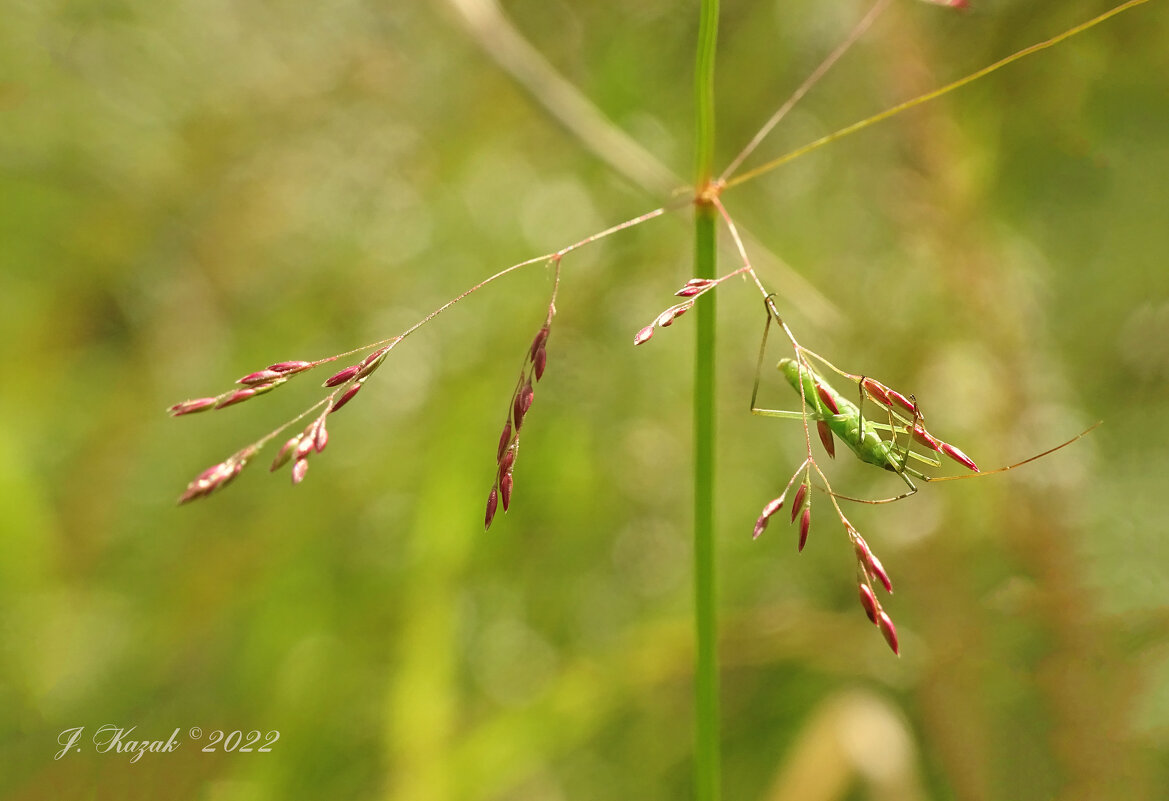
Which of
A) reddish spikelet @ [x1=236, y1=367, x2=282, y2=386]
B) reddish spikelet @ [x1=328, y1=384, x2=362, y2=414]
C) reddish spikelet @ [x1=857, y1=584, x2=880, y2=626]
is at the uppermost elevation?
reddish spikelet @ [x1=236, y1=367, x2=282, y2=386]

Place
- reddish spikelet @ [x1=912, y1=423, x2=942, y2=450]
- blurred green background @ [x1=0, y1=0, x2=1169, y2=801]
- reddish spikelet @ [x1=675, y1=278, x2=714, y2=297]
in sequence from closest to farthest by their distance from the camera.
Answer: reddish spikelet @ [x1=675, y1=278, x2=714, y2=297] < reddish spikelet @ [x1=912, y1=423, x2=942, y2=450] < blurred green background @ [x1=0, y1=0, x2=1169, y2=801]

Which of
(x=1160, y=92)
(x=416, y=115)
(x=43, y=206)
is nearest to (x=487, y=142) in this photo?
(x=416, y=115)

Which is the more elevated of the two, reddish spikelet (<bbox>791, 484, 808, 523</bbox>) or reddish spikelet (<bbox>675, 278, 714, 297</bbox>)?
reddish spikelet (<bbox>675, 278, 714, 297</bbox>)

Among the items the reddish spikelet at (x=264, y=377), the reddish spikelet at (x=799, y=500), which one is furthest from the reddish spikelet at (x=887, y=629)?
the reddish spikelet at (x=264, y=377)

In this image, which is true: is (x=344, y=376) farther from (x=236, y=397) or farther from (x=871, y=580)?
(x=871, y=580)

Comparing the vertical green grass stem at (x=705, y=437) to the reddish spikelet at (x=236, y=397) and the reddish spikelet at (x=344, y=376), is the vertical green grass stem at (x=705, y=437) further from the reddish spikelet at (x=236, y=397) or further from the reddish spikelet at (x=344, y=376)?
the reddish spikelet at (x=236, y=397)

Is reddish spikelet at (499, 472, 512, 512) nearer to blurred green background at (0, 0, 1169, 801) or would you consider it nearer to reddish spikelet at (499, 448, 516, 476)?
reddish spikelet at (499, 448, 516, 476)

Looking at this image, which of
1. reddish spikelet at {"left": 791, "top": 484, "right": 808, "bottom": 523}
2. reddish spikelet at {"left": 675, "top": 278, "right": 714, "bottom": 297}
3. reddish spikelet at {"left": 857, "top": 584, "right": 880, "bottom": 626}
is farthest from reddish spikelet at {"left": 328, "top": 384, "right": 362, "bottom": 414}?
reddish spikelet at {"left": 857, "top": 584, "right": 880, "bottom": 626}
